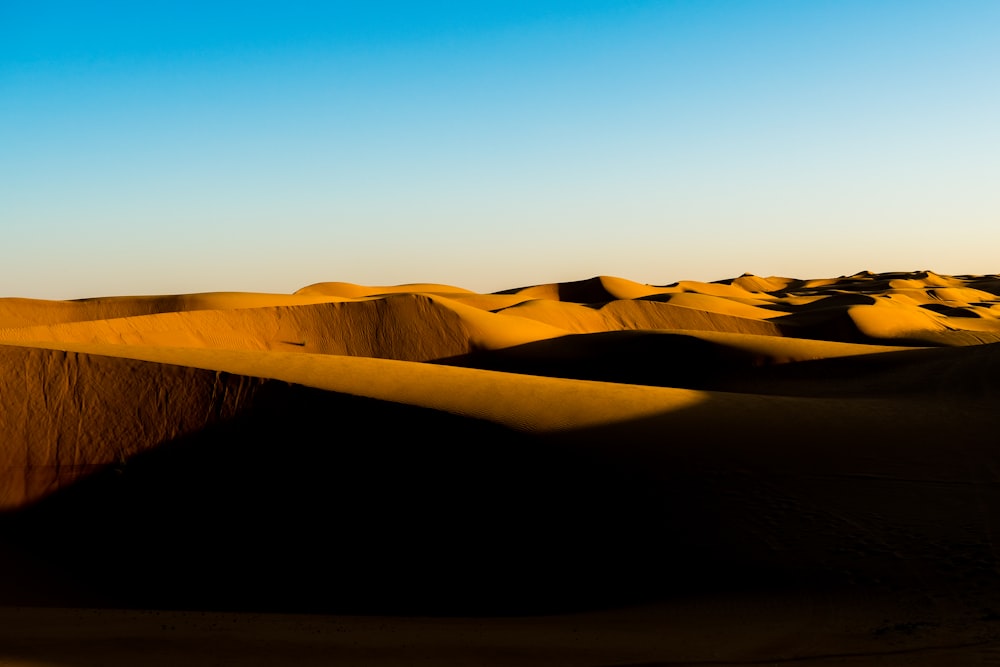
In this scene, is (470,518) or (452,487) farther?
(452,487)

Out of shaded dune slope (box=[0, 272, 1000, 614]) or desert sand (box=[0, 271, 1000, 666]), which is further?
shaded dune slope (box=[0, 272, 1000, 614])

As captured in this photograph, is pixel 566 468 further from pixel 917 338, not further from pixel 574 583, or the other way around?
pixel 917 338

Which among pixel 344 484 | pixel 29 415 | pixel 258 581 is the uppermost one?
pixel 29 415

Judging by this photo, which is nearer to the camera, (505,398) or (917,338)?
(505,398)

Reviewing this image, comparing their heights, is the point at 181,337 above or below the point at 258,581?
above

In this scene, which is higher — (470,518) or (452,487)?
(452,487)

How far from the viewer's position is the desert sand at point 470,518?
692cm

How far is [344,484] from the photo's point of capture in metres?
12.3

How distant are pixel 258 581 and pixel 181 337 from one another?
19410 millimetres

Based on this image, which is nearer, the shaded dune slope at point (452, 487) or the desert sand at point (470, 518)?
the desert sand at point (470, 518)

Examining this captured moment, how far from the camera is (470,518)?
11.1m

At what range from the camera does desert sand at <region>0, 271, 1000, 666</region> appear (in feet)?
22.7

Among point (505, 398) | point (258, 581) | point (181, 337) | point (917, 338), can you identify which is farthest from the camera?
point (917, 338)

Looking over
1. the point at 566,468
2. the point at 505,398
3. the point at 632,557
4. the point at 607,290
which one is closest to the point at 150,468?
the point at 505,398
